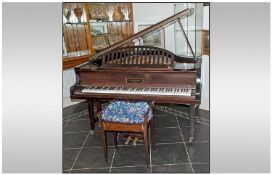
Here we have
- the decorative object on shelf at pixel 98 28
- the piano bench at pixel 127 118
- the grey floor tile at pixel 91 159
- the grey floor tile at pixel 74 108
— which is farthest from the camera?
the decorative object on shelf at pixel 98 28

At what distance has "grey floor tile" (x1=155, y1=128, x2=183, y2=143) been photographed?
331 centimetres

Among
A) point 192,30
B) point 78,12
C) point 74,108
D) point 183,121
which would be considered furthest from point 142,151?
point 78,12

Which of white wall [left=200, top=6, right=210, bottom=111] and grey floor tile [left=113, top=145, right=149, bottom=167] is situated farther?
white wall [left=200, top=6, right=210, bottom=111]

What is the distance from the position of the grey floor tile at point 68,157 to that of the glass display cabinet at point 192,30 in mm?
2466

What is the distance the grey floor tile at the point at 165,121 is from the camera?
12.4ft

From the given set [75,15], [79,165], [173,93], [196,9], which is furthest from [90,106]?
[196,9]

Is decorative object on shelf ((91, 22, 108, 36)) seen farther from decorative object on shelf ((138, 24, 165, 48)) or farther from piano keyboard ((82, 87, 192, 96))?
piano keyboard ((82, 87, 192, 96))

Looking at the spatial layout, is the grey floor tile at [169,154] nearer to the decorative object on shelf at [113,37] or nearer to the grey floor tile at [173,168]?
the grey floor tile at [173,168]

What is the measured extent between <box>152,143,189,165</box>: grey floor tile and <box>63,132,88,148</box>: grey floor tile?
37.5 inches

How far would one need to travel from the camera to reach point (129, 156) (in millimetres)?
2975

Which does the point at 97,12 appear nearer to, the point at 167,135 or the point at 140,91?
the point at 140,91

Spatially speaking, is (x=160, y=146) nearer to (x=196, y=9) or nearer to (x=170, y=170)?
(x=170, y=170)

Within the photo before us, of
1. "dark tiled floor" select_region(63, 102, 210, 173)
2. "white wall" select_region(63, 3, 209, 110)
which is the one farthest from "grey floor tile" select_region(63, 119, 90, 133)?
"white wall" select_region(63, 3, 209, 110)

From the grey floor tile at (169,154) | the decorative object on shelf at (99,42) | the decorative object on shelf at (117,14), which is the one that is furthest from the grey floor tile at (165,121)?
the decorative object on shelf at (117,14)
